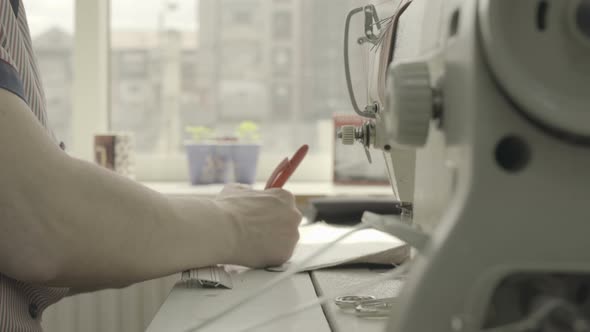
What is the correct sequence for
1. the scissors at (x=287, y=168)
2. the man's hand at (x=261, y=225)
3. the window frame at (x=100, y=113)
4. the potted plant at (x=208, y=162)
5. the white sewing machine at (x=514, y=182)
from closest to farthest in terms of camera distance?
the white sewing machine at (x=514, y=182), the man's hand at (x=261, y=225), the scissors at (x=287, y=168), the potted plant at (x=208, y=162), the window frame at (x=100, y=113)

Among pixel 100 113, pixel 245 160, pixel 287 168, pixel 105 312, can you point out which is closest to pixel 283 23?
pixel 245 160

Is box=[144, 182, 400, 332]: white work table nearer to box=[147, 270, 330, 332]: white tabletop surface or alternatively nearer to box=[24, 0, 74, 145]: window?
box=[147, 270, 330, 332]: white tabletop surface

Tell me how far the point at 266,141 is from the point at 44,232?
4.46 feet

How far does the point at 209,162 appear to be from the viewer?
5.43ft

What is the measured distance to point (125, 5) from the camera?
189 centimetres

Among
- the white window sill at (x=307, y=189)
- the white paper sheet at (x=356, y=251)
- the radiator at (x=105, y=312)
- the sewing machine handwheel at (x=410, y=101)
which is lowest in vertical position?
the radiator at (x=105, y=312)

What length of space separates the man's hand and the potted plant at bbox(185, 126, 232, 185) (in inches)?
33.6

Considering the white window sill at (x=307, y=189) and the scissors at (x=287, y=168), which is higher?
the scissors at (x=287, y=168)

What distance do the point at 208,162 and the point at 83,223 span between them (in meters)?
1.08

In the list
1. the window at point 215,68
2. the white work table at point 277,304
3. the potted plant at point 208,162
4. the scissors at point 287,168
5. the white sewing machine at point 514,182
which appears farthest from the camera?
the window at point 215,68

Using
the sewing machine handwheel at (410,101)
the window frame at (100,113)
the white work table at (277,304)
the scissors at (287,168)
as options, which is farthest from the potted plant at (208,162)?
the sewing machine handwheel at (410,101)

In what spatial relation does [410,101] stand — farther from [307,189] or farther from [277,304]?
[307,189]

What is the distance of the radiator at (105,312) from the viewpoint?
1.49 m

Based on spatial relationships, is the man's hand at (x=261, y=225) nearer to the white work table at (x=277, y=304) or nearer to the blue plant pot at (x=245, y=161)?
the white work table at (x=277, y=304)
